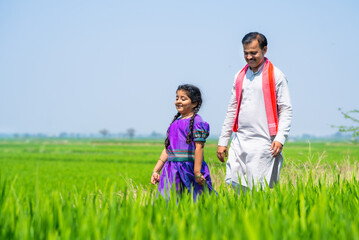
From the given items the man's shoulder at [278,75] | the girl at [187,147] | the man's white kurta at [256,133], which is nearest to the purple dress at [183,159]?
the girl at [187,147]

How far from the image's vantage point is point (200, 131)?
345cm

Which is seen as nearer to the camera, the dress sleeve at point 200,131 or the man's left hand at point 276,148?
the dress sleeve at point 200,131

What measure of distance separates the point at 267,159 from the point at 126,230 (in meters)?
2.13

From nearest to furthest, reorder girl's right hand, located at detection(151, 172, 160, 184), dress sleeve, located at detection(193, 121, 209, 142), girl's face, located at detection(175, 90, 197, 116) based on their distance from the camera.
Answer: dress sleeve, located at detection(193, 121, 209, 142) → girl's face, located at detection(175, 90, 197, 116) → girl's right hand, located at detection(151, 172, 160, 184)

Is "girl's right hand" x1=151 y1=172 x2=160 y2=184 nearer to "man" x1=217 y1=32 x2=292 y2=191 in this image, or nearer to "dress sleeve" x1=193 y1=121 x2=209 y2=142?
"dress sleeve" x1=193 y1=121 x2=209 y2=142

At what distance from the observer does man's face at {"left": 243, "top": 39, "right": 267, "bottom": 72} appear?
145 inches

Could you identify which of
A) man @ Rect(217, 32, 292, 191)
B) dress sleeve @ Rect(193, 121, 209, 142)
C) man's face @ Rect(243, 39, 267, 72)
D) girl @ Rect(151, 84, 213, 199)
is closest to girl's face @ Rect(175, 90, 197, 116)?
girl @ Rect(151, 84, 213, 199)

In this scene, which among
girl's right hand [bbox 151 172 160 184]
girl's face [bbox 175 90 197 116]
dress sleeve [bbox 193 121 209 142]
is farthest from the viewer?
girl's right hand [bbox 151 172 160 184]

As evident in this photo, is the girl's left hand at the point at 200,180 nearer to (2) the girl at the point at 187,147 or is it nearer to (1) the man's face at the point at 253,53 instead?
(2) the girl at the point at 187,147

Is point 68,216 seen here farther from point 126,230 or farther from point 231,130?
point 231,130

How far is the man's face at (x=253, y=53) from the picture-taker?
3.69 meters

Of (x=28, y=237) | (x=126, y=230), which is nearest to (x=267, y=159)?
(x=126, y=230)

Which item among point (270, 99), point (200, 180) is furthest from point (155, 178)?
point (270, 99)

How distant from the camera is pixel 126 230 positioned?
1920mm
